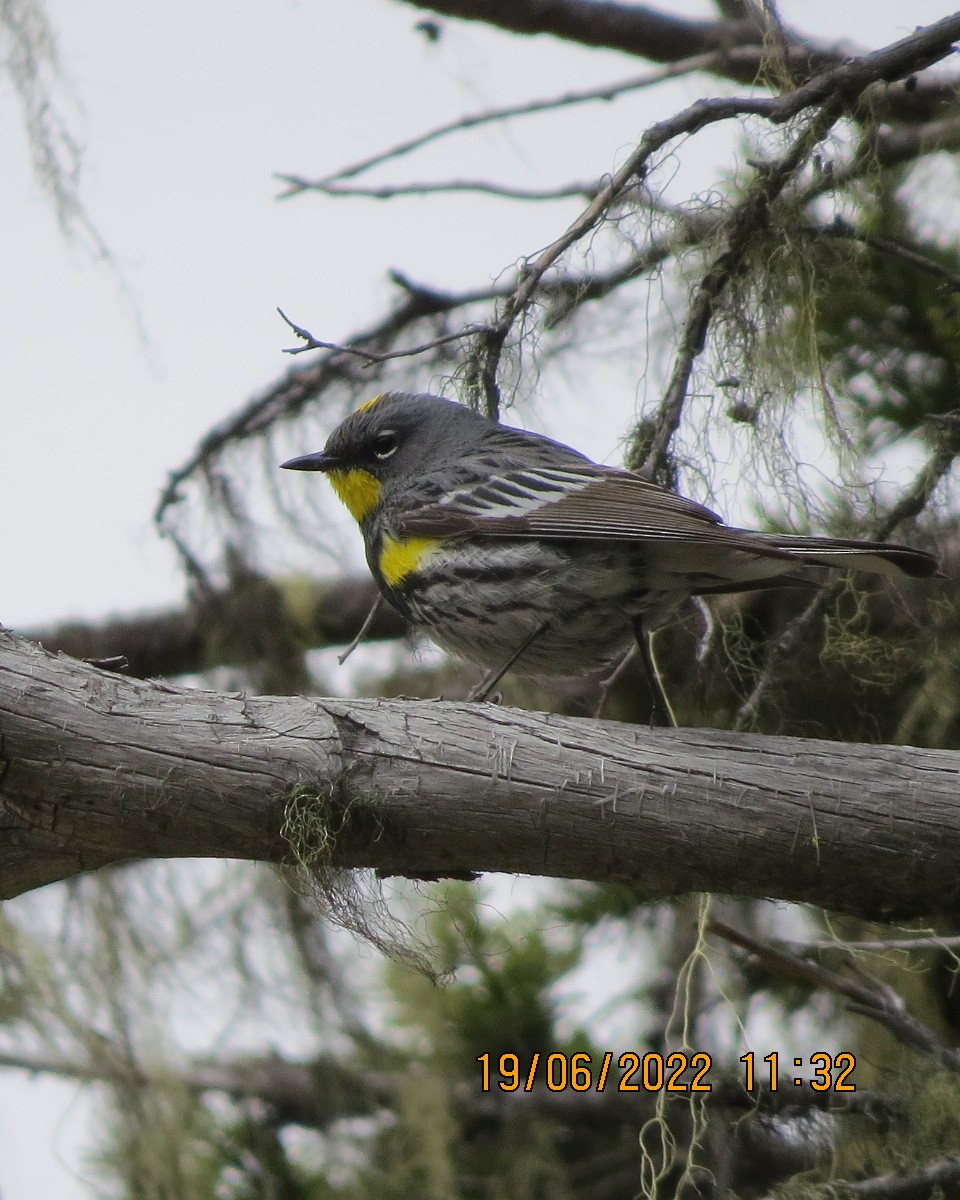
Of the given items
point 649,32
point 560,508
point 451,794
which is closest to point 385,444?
point 560,508

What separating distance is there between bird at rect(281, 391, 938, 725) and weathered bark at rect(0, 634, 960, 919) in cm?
51

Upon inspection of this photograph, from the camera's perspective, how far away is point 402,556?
3906mm

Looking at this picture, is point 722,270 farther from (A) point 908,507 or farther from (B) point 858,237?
(A) point 908,507

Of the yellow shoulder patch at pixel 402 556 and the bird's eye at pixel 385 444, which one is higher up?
the bird's eye at pixel 385 444

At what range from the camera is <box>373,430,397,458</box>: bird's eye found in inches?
172

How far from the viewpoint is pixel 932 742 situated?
4371mm

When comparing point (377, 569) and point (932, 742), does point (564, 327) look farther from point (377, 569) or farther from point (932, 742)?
point (932, 742)

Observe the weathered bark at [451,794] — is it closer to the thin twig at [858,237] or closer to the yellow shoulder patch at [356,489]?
the yellow shoulder patch at [356,489]

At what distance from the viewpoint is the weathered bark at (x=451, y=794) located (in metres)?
2.79

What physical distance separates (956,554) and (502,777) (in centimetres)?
224

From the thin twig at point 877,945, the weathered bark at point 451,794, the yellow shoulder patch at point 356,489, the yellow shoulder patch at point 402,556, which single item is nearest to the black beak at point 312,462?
the yellow shoulder patch at point 356,489

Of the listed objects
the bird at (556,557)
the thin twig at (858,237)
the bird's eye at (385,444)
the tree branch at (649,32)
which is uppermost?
the tree branch at (649,32)

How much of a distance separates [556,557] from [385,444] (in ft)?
3.46
